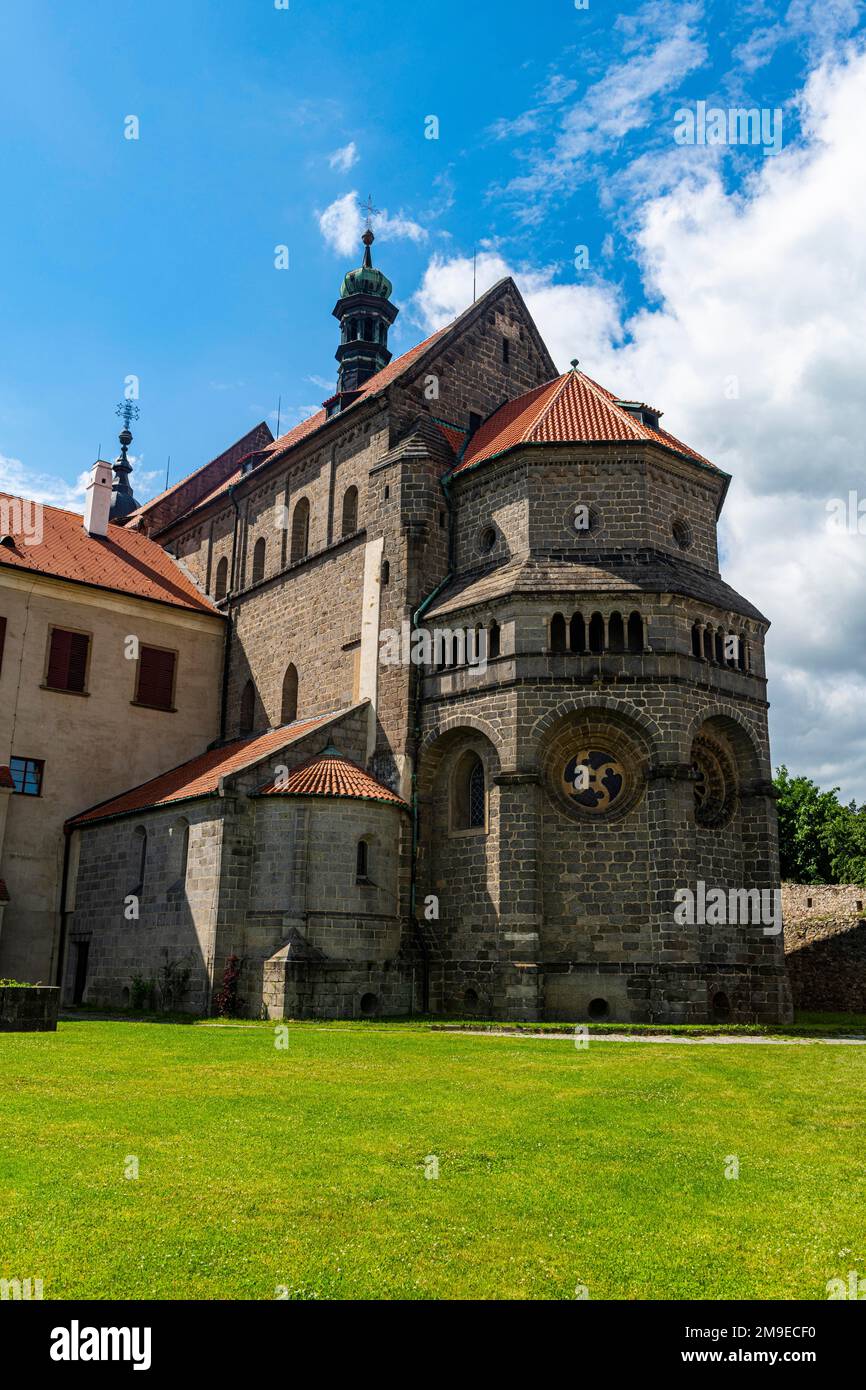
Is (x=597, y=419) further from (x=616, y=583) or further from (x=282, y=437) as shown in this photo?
(x=282, y=437)

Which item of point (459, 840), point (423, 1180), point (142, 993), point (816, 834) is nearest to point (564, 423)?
point (459, 840)

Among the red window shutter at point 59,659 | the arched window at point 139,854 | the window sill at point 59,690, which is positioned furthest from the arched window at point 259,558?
the arched window at point 139,854

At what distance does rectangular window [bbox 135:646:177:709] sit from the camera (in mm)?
36562

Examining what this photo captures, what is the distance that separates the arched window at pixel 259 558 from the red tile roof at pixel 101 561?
2283 millimetres

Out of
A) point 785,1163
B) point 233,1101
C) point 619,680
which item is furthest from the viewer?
point 619,680

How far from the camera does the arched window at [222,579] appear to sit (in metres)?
40.4

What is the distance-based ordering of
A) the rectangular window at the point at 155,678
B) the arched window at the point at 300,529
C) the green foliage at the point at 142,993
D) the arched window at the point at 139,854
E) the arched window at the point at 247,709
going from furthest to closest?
the arched window at the point at 247,709 → the rectangular window at the point at 155,678 → the arched window at the point at 300,529 → the arched window at the point at 139,854 → the green foliage at the point at 142,993

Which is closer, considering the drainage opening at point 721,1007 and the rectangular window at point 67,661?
the drainage opening at point 721,1007

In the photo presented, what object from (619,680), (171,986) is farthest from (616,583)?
(171,986)

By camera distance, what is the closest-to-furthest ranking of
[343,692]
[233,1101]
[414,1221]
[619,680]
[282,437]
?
[414,1221], [233,1101], [619,680], [343,692], [282,437]

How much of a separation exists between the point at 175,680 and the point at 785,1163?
31384mm

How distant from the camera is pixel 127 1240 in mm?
6324

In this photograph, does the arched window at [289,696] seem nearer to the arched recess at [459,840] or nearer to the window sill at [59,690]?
the window sill at [59,690]

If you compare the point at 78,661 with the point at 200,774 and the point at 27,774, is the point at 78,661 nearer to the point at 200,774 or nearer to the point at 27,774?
the point at 27,774
